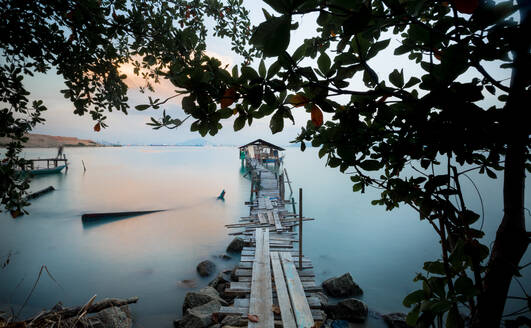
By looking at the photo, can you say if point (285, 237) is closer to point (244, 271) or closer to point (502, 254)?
point (244, 271)

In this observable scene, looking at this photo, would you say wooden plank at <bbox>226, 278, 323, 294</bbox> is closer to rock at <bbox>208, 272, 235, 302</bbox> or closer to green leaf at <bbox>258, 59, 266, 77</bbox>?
rock at <bbox>208, 272, 235, 302</bbox>

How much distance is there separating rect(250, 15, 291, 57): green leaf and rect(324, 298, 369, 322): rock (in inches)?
289

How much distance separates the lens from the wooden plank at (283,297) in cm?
380

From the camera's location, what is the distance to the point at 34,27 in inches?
97.3

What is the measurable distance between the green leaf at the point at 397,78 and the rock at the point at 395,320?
7692mm

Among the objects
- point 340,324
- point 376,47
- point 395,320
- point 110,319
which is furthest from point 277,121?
point 395,320

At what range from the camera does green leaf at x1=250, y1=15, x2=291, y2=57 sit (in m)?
0.66

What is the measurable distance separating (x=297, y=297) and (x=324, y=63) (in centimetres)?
460

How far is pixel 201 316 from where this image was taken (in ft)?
17.0

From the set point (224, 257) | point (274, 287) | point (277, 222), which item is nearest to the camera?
point (274, 287)

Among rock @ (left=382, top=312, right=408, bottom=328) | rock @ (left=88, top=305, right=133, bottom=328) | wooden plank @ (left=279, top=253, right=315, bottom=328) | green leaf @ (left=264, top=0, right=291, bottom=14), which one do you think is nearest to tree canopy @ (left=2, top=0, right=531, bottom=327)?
green leaf @ (left=264, top=0, right=291, bottom=14)

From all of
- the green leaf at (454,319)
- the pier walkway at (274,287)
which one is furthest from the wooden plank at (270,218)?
the green leaf at (454,319)

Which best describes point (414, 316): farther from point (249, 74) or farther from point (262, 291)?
point (262, 291)

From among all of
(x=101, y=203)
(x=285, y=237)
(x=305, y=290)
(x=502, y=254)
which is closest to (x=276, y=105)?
(x=502, y=254)
